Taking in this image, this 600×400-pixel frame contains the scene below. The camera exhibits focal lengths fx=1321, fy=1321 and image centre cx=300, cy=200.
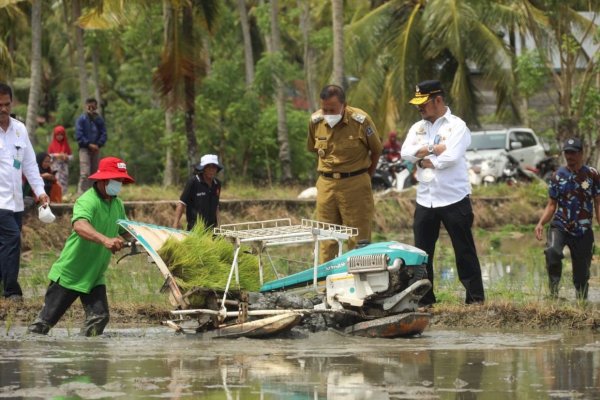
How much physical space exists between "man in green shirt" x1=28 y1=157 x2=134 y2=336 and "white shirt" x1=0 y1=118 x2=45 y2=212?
5.43ft

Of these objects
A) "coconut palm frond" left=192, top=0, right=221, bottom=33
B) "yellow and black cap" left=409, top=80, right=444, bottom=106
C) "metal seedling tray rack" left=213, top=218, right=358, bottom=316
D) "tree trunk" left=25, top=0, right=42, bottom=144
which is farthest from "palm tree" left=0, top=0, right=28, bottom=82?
"metal seedling tray rack" left=213, top=218, right=358, bottom=316

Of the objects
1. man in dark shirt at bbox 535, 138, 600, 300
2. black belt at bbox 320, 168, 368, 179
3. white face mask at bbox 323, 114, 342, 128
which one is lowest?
man in dark shirt at bbox 535, 138, 600, 300

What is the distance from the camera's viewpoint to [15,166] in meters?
12.5

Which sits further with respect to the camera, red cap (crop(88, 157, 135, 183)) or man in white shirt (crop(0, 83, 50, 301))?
man in white shirt (crop(0, 83, 50, 301))

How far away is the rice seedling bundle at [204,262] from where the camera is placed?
1082 centimetres

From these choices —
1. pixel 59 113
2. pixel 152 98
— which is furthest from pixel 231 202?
pixel 59 113

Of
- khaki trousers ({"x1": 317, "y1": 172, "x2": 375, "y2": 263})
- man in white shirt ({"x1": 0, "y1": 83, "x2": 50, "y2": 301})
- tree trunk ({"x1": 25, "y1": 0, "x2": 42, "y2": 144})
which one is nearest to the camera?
man in white shirt ({"x1": 0, "y1": 83, "x2": 50, "y2": 301})

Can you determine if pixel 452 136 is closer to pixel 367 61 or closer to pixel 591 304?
pixel 591 304

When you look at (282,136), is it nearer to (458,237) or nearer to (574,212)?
(574,212)

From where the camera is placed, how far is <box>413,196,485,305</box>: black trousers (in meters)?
12.0

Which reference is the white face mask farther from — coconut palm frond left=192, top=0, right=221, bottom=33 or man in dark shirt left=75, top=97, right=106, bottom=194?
coconut palm frond left=192, top=0, right=221, bottom=33

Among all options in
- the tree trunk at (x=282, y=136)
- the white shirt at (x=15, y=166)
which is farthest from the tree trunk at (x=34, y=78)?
the white shirt at (x=15, y=166)

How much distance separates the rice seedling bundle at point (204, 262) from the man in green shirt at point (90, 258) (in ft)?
1.64

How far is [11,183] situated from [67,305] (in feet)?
6.71
